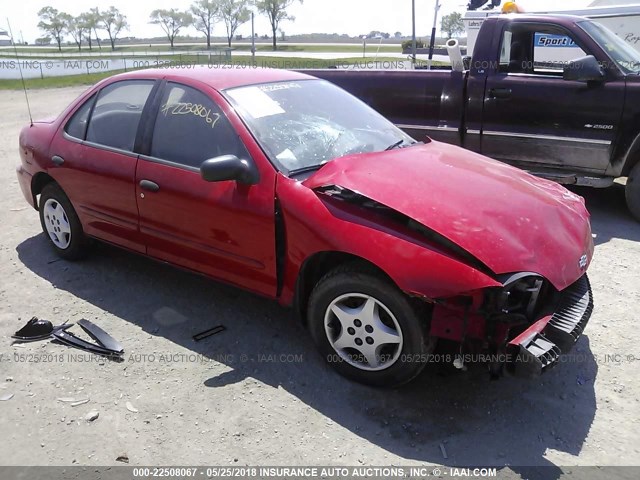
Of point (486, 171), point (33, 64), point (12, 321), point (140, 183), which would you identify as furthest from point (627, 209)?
point (33, 64)

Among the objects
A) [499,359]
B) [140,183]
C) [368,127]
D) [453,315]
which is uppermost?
[368,127]

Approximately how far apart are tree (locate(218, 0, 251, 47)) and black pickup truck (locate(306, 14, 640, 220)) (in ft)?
233

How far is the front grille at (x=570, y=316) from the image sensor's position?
2.60 metres

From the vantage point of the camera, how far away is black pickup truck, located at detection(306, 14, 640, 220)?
5.43m

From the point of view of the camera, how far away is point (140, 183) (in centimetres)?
370

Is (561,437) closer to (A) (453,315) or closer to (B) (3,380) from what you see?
(A) (453,315)

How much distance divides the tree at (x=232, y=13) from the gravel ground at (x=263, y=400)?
73835 mm

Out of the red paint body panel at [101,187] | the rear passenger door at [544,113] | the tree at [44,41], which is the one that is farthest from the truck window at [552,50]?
the tree at [44,41]

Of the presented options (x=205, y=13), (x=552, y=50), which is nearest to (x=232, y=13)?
(x=205, y=13)

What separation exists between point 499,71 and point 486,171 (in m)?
3.15

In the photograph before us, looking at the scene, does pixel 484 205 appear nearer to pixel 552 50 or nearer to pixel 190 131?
pixel 190 131

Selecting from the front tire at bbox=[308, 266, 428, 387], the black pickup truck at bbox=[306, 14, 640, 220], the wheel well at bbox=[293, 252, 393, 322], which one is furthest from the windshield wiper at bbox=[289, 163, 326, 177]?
the black pickup truck at bbox=[306, 14, 640, 220]

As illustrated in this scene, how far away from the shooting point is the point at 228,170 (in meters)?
3.05

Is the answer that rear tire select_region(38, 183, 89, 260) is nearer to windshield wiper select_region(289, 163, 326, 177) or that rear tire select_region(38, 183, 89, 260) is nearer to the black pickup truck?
windshield wiper select_region(289, 163, 326, 177)
